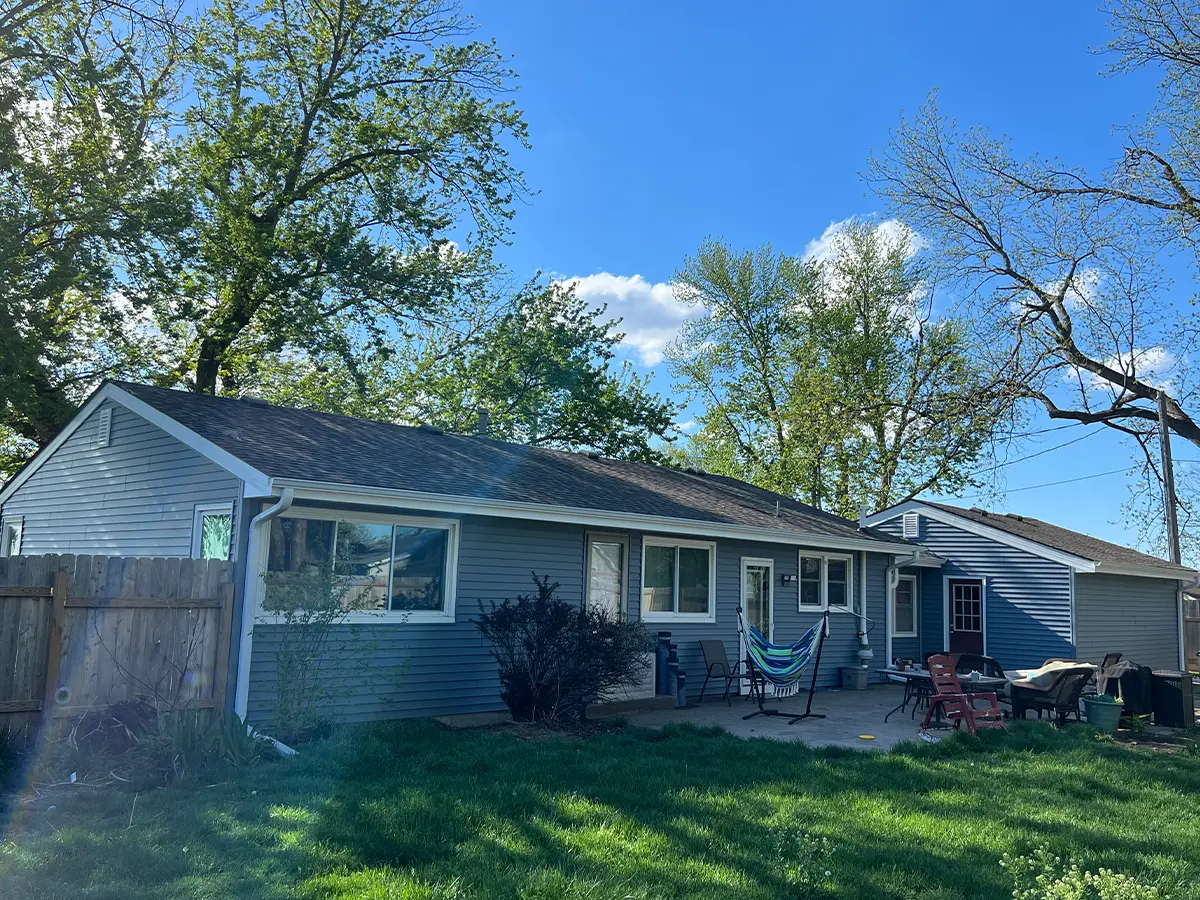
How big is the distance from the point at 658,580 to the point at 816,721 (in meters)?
2.79

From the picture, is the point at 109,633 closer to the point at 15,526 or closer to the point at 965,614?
the point at 15,526

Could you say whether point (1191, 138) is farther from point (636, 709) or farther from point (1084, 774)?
point (636, 709)

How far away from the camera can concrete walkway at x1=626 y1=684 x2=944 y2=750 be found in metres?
9.19

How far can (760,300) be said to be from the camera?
3158 centimetres

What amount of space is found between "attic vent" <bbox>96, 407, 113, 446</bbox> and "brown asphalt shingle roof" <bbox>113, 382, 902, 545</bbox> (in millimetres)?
886

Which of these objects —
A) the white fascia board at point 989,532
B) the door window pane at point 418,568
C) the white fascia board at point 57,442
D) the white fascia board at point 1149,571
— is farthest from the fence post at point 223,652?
the white fascia board at point 1149,571

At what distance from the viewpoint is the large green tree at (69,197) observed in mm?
13977

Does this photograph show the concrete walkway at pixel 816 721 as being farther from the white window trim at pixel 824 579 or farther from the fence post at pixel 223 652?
the fence post at pixel 223 652

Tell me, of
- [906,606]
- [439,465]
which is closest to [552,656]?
[439,465]

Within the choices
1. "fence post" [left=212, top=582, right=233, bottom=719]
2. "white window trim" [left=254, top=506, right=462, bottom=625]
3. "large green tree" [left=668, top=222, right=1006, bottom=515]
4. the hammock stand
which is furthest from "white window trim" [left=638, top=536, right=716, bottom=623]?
"large green tree" [left=668, top=222, right=1006, bottom=515]

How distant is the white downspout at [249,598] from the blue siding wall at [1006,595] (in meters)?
14.0

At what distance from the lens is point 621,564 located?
11.6 metres

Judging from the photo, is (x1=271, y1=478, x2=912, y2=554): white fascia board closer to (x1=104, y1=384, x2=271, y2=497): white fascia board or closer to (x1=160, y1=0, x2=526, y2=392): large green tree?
(x1=104, y1=384, x2=271, y2=497): white fascia board

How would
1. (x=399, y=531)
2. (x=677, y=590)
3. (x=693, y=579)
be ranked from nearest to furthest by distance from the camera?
(x=399, y=531)
(x=677, y=590)
(x=693, y=579)
